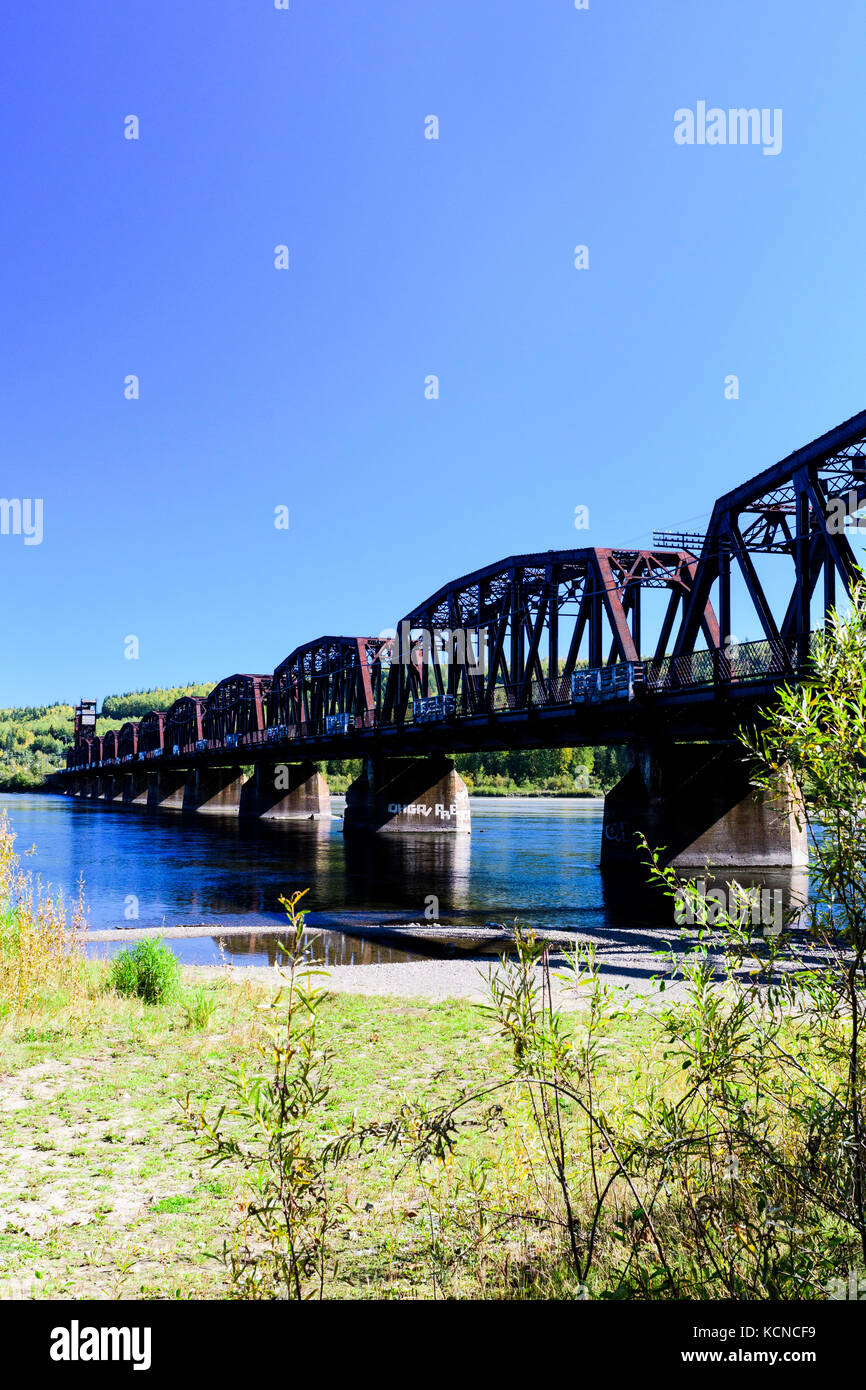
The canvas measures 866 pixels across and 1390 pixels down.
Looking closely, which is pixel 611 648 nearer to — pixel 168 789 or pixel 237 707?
pixel 237 707

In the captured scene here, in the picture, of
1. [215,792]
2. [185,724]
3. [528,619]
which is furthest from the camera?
[185,724]

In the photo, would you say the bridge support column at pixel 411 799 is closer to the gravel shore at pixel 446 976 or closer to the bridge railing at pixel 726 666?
the bridge railing at pixel 726 666

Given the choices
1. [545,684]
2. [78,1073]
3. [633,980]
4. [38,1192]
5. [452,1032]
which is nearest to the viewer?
[38,1192]

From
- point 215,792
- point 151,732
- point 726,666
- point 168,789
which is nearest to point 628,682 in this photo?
point 726,666

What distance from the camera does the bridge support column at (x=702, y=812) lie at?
130 ft

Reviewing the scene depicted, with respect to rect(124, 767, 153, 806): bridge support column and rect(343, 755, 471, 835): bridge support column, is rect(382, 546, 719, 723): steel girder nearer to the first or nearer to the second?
rect(343, 755, 471, 835): bridge support column

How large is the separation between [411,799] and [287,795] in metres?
32.5

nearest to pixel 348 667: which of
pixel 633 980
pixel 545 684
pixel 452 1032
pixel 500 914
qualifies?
pixel 545 684

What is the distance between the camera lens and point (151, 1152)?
7.54 meters

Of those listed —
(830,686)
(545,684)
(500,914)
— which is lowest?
(500,914)

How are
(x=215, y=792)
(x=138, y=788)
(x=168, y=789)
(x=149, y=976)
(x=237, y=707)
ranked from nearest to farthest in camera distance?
1. (x=149, y=976)
2. (x=215, y=792)
3. (x=237, y=707)
4. (x=168, y=789)
5. (x=138, y=788)
